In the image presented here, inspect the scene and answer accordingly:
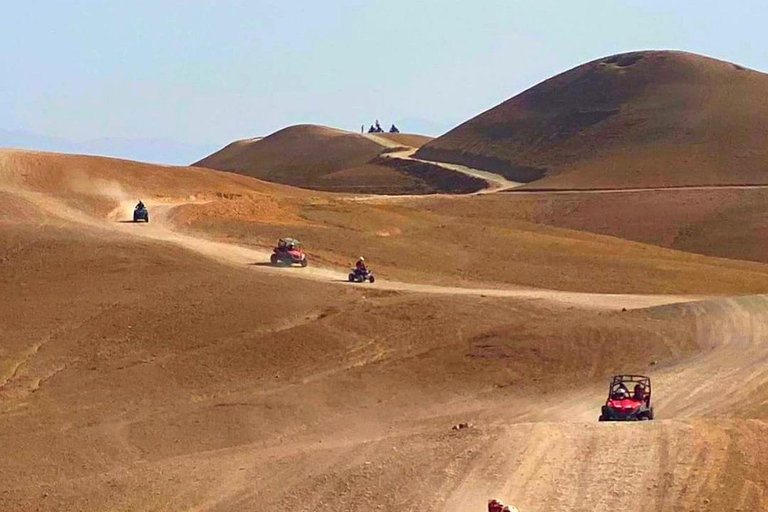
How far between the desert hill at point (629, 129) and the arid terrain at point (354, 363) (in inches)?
2076

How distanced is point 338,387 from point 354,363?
2.11 metres

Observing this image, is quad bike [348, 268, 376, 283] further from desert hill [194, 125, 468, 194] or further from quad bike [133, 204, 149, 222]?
desert hill [194, 125, 468, 194]

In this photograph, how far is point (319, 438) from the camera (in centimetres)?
2611

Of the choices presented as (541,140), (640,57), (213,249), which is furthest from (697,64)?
(213,249)

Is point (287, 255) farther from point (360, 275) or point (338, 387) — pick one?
point (338, 387)

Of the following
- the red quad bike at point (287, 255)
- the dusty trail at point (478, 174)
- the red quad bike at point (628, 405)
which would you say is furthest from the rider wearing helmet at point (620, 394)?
the dusty trail at point (478, 174)

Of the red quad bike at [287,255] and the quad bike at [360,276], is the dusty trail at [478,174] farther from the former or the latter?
the quad bike at [360,276]

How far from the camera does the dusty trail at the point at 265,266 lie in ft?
132

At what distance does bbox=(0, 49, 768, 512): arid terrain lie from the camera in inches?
725

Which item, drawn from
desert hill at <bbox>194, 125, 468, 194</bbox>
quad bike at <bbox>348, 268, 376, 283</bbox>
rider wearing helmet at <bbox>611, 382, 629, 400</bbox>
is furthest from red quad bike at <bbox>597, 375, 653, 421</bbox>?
desert hill at <bbox>194, 125, 468, 194</bbox>

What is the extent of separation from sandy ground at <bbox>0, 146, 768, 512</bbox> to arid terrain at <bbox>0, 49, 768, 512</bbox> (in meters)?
0.08

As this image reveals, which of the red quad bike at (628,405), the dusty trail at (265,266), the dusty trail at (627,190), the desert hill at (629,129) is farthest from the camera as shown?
the desert hill at (629,129)

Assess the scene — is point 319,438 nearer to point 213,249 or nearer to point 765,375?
point 765,375

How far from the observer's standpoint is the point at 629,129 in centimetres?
13612
